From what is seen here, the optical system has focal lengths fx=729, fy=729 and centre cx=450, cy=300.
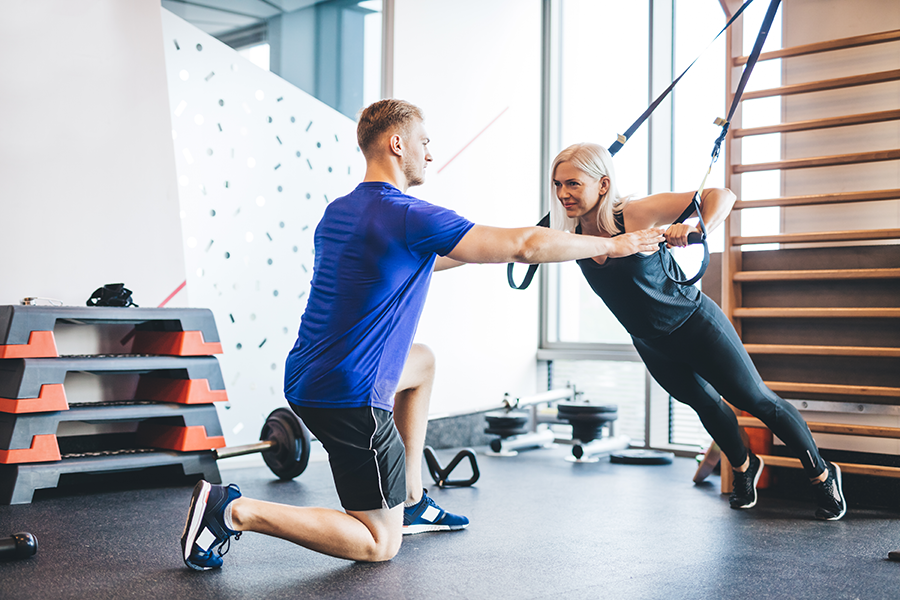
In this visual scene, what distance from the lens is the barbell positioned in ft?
11.0

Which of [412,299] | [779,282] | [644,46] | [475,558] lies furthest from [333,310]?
[644,46]

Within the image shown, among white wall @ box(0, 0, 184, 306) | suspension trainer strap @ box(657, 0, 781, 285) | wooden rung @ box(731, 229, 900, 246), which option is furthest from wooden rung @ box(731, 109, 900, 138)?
white wall @ box(0, 0, 184, 306)

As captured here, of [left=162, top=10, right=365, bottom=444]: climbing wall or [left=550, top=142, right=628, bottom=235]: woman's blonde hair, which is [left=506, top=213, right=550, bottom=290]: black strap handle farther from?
[left=162, top=10, right=365, bottom=444]: climbing wall

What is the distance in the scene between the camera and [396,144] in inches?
83.1

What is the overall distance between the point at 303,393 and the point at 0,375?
1675 mm

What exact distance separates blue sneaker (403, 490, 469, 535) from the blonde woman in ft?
3.10

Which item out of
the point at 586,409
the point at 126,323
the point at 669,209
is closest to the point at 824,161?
the point at 669,209

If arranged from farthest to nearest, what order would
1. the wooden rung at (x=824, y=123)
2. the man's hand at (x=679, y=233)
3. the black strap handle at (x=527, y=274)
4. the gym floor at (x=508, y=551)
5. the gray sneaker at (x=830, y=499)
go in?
the wooden rung at (x=824, y=123)
the gray sneaker at (x=830, y=499)
the black strap handle at (x=527, y=274)
the man's hand at (x=679, y=233)
the gym floor at (x=508, y=551)

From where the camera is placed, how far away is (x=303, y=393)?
6.58ft

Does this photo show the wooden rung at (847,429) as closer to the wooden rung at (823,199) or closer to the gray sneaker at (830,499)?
the gray sneaker at (830,499)

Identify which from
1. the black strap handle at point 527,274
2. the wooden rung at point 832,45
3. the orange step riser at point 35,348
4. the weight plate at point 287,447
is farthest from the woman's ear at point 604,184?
the orange step riser at point 35,348

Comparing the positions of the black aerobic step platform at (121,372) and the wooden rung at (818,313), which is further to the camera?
the wooden rung at (818,313)

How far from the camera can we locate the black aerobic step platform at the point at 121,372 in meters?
2.83

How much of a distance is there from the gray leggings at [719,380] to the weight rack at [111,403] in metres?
1.94
